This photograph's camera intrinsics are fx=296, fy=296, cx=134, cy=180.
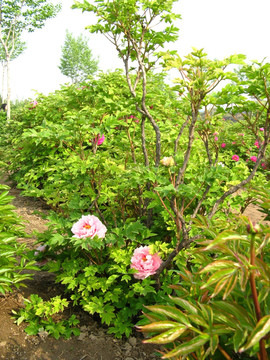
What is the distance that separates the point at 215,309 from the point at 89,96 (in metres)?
2.36

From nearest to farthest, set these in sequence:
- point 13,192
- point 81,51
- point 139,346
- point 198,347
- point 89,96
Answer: point 198,347
point 139,346
point 89,96
point 13,192
point 81,51

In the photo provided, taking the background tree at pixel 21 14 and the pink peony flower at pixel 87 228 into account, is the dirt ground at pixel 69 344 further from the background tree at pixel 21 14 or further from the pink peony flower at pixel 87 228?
the background tree at pixel 21 14

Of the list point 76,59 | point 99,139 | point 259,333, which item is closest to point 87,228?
point 99,139

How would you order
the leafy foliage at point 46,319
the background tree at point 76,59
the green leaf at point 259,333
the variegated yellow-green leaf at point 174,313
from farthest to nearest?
the background tree at point 76,59
the leafy foliage at point 46,319
the variegated yellow-green leaf at point 174,313
the green leaf at point 259,333

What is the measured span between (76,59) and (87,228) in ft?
131

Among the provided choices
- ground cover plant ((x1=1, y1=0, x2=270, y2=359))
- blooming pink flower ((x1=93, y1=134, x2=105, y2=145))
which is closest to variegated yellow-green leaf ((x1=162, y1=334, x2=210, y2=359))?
ground cover plant ((x1=1, y1=0, x2=270, y2=359))

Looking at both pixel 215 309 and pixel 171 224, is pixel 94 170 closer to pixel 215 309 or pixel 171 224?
pixel 171 224

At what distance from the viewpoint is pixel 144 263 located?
187cm

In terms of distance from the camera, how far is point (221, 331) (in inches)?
35.3

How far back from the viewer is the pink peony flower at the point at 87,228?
1.85 m

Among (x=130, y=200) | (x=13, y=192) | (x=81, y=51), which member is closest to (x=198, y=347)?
(x=130, y=200)

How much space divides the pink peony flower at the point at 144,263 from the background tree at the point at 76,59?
37.5m

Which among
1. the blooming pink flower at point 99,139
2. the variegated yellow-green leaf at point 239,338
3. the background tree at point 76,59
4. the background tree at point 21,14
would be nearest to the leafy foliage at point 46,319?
the blooming pink flower at point 99,139

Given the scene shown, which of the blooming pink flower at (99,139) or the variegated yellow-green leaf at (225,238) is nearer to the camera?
the variegated yellow-green leaf at (225,238)
